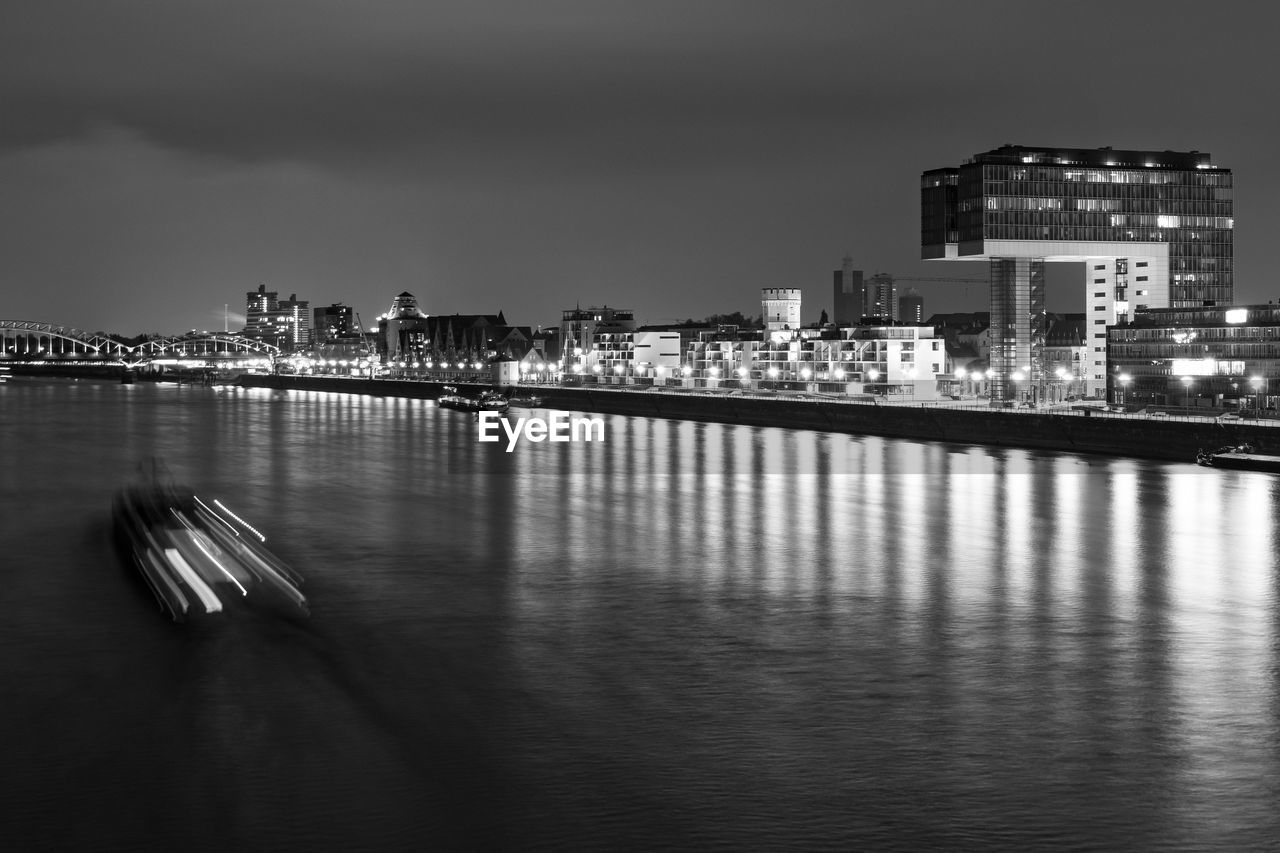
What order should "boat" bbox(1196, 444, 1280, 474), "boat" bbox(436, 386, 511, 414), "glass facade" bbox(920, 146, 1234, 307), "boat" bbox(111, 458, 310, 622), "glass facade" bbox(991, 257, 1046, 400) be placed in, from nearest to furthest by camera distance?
"boat" bbox(111, 458, 310, 622)
"boat" bbox(1196, 444, 1280, 474)
"boat" bbox(436, 386, 511, 414)
"glass facade" bbox(920, 146, 1234, 307)
"glass facade" bbox(991, 257, 1046, 400)

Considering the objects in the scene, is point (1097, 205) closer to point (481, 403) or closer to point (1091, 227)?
point (1091, 227)

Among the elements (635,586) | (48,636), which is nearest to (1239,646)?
(635,586)

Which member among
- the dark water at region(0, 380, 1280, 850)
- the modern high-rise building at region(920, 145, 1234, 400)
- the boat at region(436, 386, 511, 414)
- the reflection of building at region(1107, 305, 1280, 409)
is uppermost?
the modern high-rise building at region(920, 145, 1234, 400)

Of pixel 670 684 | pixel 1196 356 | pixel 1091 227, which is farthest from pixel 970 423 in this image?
pixel 1091 227

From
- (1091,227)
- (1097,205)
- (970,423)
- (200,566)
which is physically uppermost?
(1097,205)

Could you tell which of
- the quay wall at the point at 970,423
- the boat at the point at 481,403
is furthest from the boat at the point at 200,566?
the boat at the point at 481,403

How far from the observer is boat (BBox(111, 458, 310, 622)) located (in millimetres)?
24828

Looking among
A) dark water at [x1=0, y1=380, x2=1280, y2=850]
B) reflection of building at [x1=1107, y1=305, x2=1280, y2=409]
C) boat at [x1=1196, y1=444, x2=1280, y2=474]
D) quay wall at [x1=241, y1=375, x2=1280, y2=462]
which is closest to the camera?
dark water at [x1=0, y1=380, x2=1280, y2=850]

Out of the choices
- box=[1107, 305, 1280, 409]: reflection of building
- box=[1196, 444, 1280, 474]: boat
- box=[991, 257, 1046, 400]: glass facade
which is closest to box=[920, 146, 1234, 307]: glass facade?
box=[991, 257, 1046, 400]: glass facade

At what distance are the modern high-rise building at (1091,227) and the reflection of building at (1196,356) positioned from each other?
17.3 meters

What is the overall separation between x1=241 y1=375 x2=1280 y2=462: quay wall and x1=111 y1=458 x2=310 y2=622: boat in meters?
44.1

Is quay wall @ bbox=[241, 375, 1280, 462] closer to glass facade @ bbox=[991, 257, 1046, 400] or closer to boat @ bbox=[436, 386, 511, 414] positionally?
boat @ bbox=[436, 386, 511, 414]

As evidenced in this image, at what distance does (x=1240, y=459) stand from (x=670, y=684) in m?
43.8

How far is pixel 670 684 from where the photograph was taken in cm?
1878
